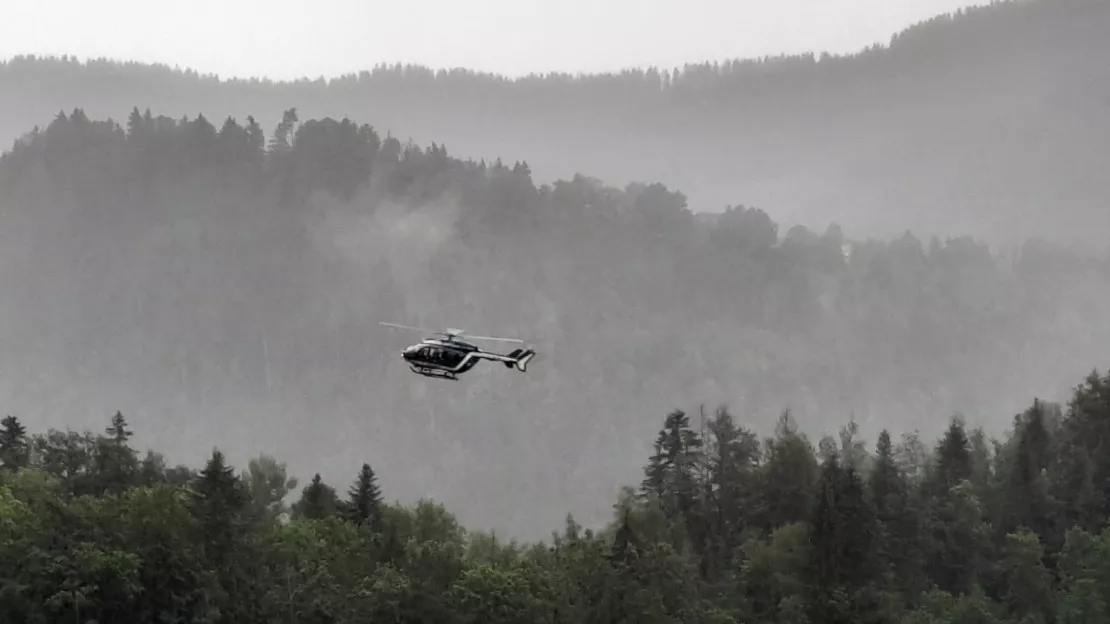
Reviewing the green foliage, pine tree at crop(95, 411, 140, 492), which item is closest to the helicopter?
the green foliage

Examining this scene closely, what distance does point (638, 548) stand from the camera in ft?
244

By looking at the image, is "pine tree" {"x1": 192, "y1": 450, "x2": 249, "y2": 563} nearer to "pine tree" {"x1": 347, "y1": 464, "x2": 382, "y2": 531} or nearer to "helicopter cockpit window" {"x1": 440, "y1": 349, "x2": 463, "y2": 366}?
"helicopter cockpit window" {"x1": 440, "y1": 349, "x2": 463, "y2": 366}

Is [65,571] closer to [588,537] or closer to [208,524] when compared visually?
[208,524]

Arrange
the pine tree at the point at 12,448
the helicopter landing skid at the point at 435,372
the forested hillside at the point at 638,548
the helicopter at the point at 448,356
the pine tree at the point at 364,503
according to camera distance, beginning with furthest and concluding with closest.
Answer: the pine tree at the point at 364,503
the pine tree at the point at 12,448
the forested hillside at the point at 638,548
the helicopter landing skid at the point at 435,372
the helicopter at the point at 448,356

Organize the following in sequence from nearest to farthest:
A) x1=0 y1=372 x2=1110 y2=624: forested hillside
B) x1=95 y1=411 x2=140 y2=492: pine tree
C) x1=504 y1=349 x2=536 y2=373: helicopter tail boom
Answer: x1=504 y1=349 x2=536 y2=373: helicopter tail boom, x1=0 y1=372 x2=1110 y2=624: forested hillside, x1=95 y1=411 x2=140 y2=492: pine tree

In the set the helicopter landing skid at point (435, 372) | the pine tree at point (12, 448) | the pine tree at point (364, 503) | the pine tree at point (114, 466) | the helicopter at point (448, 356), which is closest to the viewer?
the helicopter at point (448, 356)

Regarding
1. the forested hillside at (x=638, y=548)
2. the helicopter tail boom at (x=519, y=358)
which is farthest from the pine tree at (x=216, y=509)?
the helicopter tail boom at (x=519, y=358)

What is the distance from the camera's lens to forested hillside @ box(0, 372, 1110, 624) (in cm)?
6550

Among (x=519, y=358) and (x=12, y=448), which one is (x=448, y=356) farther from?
(x=12, y=448)

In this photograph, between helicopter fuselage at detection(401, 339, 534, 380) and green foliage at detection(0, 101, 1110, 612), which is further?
green foliage at detection(0, 101, 1110, 612)

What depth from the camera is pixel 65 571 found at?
6166cm

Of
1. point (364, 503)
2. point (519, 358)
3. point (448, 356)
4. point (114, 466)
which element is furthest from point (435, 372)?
point (114, 466)

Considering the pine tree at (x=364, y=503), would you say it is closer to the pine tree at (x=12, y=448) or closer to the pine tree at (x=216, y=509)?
the pine tree at (x=216, y=509)

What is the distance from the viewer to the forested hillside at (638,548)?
65.5 metres
